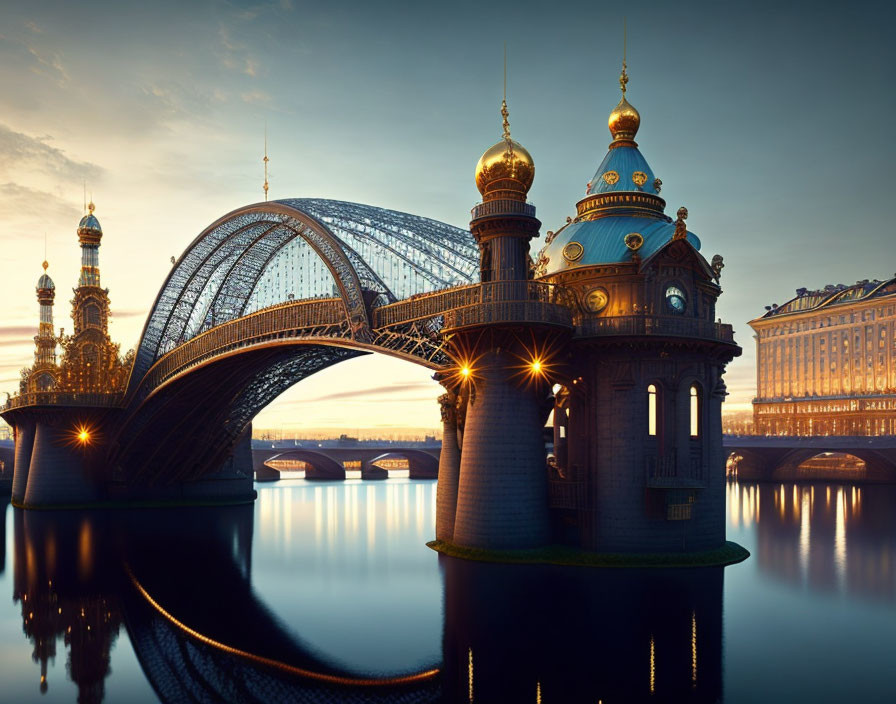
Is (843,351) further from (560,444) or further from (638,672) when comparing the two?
(638,672)

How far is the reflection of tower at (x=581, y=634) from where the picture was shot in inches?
918

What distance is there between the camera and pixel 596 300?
150 ft

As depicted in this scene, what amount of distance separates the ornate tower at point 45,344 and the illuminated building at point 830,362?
455 feet

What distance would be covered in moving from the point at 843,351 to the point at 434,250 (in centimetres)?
14302

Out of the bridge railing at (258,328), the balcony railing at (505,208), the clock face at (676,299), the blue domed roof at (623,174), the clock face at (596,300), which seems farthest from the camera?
the bridge railing at (258,328)

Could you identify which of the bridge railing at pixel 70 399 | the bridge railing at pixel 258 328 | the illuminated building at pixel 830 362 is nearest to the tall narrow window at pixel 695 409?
the bridge railing at pixel 258 328

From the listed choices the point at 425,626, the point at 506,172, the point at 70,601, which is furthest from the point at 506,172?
the point at 70,601

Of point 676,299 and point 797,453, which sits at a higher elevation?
point 676,299

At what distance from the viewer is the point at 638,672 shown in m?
24.5

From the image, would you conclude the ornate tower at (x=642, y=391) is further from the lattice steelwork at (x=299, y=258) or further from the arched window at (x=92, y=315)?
the arched window at (x=92, y=315)

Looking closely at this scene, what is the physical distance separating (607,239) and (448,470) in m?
17.2

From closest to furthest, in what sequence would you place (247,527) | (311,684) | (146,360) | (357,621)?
(311,684) < (357,621) < (247,527) < (146,360)

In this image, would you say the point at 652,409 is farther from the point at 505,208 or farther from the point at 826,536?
the point at 826,536

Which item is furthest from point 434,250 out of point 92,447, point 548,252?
point 92,447
